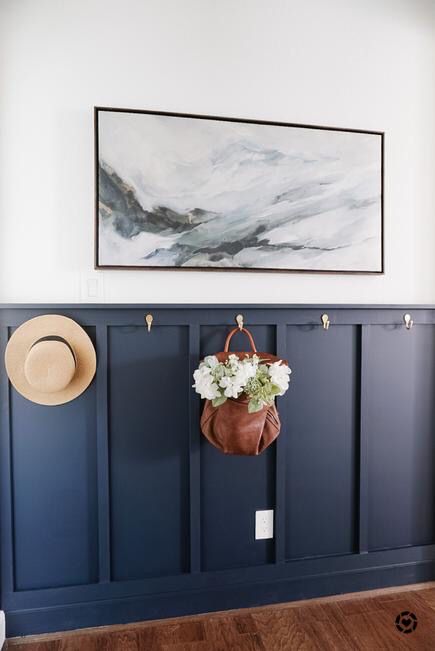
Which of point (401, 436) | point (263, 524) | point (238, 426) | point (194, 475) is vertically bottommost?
point (263, 524)

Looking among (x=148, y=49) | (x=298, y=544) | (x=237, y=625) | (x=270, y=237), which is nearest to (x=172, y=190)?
(x=270, y=237)

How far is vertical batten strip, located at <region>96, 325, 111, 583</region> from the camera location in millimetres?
1712

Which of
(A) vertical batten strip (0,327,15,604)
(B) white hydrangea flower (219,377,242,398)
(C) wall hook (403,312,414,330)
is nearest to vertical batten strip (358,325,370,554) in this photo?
(C) wall hook (403,312,414,330)

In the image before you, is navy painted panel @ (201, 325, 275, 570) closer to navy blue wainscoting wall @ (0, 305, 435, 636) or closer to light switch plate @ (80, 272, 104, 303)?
navy blue wainscoting wall @ (0, 305, 435, 636)

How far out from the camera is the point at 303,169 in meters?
1.88

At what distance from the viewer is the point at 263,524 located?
1849 mm

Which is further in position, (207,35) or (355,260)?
(355,260)

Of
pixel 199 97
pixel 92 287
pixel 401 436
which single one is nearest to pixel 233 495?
pixel 401 436

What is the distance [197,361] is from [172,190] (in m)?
0.72

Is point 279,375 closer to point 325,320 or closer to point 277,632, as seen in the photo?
point 325,320

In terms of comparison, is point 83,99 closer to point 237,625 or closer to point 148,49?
point 148,49

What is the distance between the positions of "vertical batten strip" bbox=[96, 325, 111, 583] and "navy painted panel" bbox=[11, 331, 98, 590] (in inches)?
1.3

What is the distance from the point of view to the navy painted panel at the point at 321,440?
1874 millimetres

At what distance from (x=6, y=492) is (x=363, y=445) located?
4.96 ft
